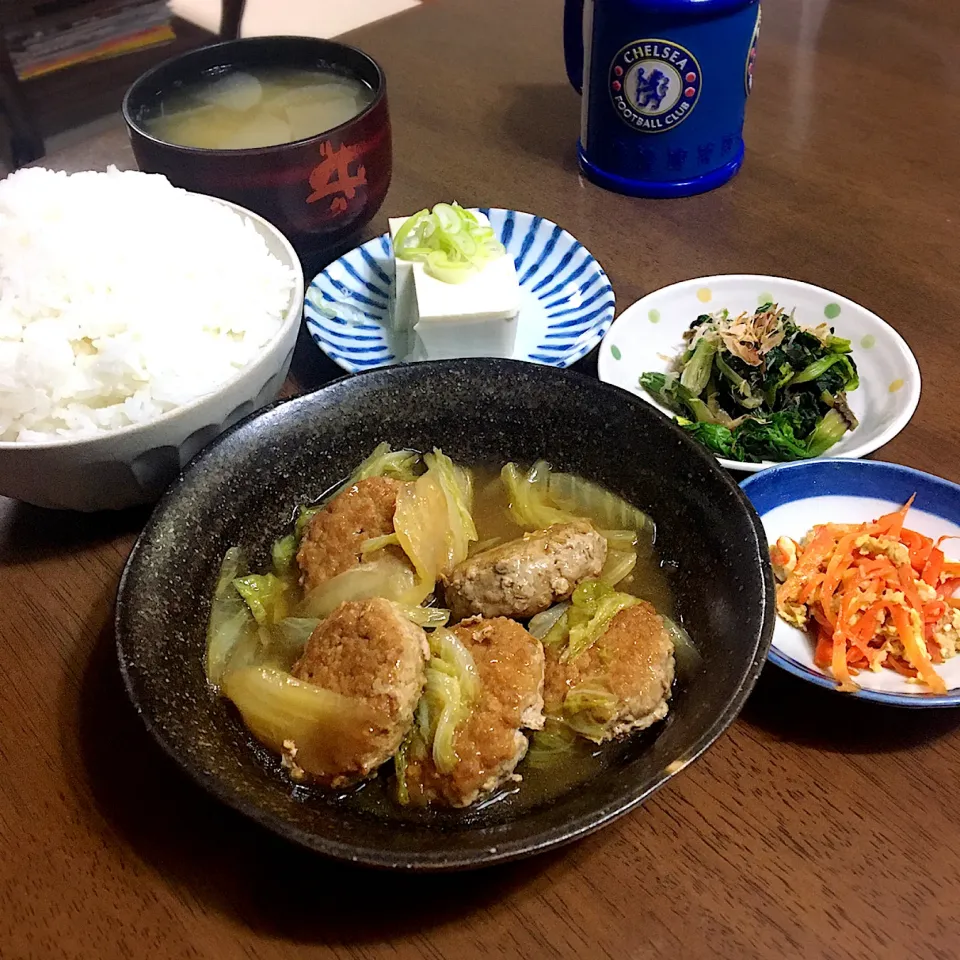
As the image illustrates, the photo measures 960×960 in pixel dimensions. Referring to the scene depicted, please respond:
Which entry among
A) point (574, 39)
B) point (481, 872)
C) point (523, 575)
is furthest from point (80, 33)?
point (481, 872)

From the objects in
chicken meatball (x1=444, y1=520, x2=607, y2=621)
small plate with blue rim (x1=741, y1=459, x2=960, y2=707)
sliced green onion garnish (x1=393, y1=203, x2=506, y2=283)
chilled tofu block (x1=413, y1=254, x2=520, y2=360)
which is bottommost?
small plate with blue rim (x1=741, y1=459, x2=960, y2=707)

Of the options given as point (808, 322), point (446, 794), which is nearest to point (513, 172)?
point (808, 322)

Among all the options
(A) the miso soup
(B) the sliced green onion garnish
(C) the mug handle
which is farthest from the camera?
(C) the mug handle

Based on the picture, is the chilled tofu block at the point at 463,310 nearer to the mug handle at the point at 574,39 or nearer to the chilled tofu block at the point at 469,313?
the chilled tofu block at the point at 469,313

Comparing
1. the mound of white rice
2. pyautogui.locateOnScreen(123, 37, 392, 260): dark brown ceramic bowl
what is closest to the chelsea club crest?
pyautogui.locateOnScreen(123, 37, 392, 260): dark brown ceramic bowl

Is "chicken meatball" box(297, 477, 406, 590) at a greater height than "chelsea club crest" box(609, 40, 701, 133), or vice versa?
"chelsea club crest" box(609, 40, 701, 133)

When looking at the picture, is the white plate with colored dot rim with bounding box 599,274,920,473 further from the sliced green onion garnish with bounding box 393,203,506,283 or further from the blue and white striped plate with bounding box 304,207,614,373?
the sliced green onion garnish with bounding box 393,203,506,283

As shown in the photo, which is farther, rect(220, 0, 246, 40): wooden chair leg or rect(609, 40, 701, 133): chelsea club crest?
rect(220, 0, 246, 40): wooden chair leg

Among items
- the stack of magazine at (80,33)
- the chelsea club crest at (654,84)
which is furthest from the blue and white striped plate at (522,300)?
the stack of magazine at (80,33)
